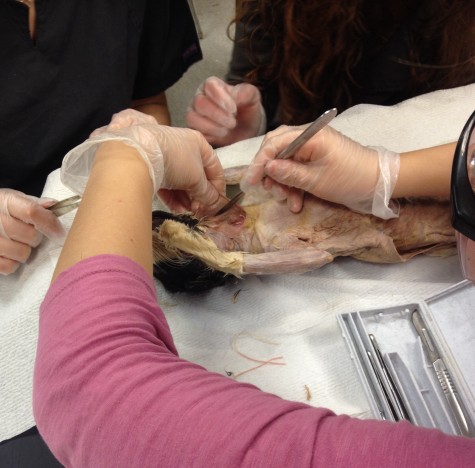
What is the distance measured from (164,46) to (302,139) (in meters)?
0.72

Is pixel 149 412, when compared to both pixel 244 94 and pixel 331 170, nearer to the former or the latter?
pixel 331 170

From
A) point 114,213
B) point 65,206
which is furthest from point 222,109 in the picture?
point 114,213

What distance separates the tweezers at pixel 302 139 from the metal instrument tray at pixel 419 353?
36 centimetres

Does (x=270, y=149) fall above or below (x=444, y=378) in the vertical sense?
above

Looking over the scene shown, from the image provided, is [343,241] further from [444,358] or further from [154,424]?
[154,424]

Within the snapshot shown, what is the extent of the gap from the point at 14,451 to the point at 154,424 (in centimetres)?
61

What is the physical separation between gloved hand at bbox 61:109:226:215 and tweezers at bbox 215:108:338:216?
2cm

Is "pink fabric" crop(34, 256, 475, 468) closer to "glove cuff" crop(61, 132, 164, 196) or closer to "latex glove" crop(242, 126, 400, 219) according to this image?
"glove cuff" crop(61, 132, 164, 196)

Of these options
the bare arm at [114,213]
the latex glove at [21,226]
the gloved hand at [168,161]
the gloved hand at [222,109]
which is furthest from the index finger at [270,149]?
the latex glove at [21,226]

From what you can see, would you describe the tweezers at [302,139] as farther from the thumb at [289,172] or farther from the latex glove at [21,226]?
the latex glove at [21,226]

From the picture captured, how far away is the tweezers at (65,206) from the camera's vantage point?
0.95m

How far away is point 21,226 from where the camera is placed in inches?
36.9

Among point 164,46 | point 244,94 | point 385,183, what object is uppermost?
point 164,46

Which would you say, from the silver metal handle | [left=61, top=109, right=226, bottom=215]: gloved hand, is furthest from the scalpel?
[left=61, top=109, right=226, bottom=215]: gloved hand
